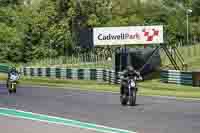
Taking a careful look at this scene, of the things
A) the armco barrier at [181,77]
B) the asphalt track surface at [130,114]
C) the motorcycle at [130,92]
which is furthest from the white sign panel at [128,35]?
the motorcycle at [130,92]

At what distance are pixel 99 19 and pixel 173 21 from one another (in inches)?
601

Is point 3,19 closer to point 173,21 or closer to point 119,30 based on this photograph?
point 173,21

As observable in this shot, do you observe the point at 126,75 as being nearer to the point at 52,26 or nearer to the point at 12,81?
the point at 12,81

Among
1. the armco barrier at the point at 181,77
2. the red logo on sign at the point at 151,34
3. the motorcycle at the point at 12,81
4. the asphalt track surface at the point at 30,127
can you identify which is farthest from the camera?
the red logo on sign at the point at 151,34

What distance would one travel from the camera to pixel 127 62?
39438 mm

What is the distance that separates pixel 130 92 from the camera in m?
19.4

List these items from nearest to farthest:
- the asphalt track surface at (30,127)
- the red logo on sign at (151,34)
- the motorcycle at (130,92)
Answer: the asphalt track surface at (30,127), the motorcycle at (130,92), the red logo on sign at (151,34)

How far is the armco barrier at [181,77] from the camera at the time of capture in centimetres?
3278

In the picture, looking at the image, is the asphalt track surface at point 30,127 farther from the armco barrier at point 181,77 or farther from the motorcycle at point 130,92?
the armco barrier at point 181,77

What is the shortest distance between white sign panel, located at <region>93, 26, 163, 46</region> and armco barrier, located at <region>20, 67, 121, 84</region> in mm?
2376

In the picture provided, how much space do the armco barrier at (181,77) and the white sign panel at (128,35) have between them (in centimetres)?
352

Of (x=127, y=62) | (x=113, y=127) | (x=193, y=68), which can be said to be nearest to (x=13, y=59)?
(x=193, y=68)

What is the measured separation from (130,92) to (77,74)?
25581 mm

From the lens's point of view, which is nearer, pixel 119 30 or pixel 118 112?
pixel 118 112
